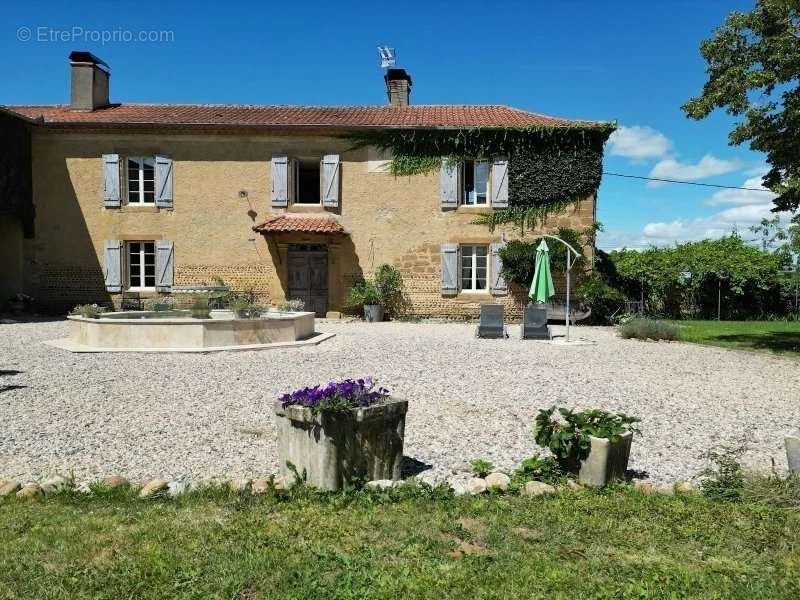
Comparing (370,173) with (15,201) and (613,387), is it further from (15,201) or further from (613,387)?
(613,387)

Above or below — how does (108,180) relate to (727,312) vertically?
above

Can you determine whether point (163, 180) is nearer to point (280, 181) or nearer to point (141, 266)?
point (141, 266)

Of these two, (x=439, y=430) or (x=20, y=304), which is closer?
(x=439, y=430)

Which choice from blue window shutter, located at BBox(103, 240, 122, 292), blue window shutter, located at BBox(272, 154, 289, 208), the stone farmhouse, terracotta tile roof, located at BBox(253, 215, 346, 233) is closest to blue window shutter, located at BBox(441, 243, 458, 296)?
the stone farmhouse

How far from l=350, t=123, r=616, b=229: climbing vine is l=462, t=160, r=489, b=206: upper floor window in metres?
0.33

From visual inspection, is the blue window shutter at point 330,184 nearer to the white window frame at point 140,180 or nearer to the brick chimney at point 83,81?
the white window frame at point 140,180

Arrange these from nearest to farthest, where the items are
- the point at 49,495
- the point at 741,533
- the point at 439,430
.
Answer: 1. the point at 741,533
2. the point at 49,495
3. the point at 439,430

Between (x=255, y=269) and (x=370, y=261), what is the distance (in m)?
3.36

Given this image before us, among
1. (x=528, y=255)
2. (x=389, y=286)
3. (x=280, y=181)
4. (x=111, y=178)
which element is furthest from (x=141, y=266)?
(x=528, y=255)

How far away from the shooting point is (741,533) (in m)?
2.88

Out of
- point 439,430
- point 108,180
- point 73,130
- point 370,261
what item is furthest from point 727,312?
point 73,130

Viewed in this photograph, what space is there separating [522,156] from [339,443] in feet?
47.1

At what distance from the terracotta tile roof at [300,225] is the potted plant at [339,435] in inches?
477

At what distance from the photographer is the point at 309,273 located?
16.4 metres
